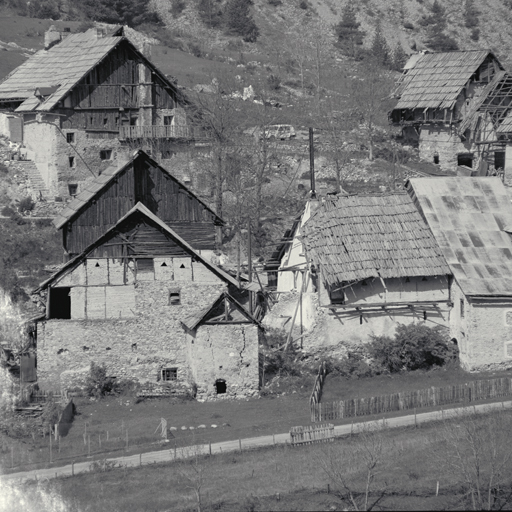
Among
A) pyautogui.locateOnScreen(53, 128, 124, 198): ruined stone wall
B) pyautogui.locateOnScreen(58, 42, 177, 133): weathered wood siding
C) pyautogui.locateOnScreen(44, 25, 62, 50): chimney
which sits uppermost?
pyautogui.locateOnScreen(44, 25, 62, 50): chimney

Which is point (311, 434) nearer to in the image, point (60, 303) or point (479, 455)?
point (479, 455)

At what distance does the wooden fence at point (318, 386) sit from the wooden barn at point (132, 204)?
33.8 ft

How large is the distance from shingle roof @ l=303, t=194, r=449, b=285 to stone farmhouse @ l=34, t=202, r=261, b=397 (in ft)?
12.4

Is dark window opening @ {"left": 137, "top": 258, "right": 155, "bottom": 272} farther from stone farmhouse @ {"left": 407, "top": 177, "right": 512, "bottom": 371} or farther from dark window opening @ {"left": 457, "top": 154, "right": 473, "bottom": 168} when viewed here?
dark window opening @ {"left": 457, "top": 154, "right": 473, "bottom": 168}

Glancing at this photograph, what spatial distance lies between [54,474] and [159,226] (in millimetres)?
12992

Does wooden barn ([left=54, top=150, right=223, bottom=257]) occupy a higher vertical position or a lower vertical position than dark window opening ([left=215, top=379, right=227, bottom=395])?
higher

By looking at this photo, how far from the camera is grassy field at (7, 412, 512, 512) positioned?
45.5 metres

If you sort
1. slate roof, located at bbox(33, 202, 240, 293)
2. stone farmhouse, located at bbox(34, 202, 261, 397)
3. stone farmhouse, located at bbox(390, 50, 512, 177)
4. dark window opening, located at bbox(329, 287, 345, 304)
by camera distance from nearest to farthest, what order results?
stone farmhouse, located at bbox(34, 202, 261, 397), slate roof, located at bbox(33, 202, 240, 293), dark window opening, located at bbox(329, 287, 345, 304), stone farmhouse, located at bbox(390, 50, 512, 177)

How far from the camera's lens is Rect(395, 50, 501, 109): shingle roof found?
8719cm

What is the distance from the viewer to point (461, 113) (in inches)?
3415

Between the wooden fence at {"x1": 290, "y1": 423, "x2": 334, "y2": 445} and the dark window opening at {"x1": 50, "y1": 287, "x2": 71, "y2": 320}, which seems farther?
the dark window opening at {"x1": 50, "y1": 287, "x2": 71, "y2": 320}

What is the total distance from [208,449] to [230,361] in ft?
23.0

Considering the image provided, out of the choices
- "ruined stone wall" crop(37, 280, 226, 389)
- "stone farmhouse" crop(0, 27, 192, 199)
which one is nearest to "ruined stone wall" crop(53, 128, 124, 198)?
"stone farmhouse" crop(0, 27, 192, 199)

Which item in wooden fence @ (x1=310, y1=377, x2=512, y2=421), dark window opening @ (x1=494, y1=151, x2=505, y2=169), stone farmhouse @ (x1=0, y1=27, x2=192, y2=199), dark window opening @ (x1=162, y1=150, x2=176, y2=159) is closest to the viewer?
wooden fence @ (x1=310, y1=377, x2=512, y2=421)
